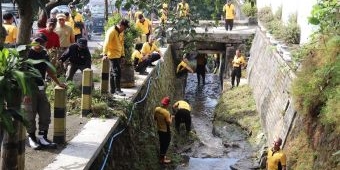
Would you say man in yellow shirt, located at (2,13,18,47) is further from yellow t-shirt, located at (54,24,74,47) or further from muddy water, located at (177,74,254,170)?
muddy water, located at (177,74,254,170)

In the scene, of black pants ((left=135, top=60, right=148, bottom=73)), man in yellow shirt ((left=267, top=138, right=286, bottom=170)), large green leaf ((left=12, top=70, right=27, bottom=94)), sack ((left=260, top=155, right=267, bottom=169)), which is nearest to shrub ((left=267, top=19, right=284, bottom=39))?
black pants ((left=135, top=60, right=148, bottom=73))

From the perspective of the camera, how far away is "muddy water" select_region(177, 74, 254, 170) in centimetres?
1204

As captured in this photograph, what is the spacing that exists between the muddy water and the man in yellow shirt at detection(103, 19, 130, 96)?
264cm

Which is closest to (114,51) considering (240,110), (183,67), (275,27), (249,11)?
(240,110)

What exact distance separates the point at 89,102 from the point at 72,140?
1323 mm

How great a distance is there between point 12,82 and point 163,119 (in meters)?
7.49

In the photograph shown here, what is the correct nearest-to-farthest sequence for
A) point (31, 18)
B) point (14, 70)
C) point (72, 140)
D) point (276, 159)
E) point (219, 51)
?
point (14, 70) < point (31, 18) < point (72, 140) < point (276, 159) < point (219, 51)

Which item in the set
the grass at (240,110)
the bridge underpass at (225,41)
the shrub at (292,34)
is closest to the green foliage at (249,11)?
the bridge underpass at (225,41)

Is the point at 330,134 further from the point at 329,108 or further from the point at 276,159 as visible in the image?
the point at 276,159

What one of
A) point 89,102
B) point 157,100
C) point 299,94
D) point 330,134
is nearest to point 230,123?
point 157,100

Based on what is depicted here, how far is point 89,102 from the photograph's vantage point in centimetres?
841

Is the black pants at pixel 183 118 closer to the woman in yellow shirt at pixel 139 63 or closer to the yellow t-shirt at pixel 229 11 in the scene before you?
the woman in yellow shirt at pixel 139 63

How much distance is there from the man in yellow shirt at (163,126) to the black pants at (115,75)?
1.32 metres

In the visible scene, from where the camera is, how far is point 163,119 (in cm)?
1111
